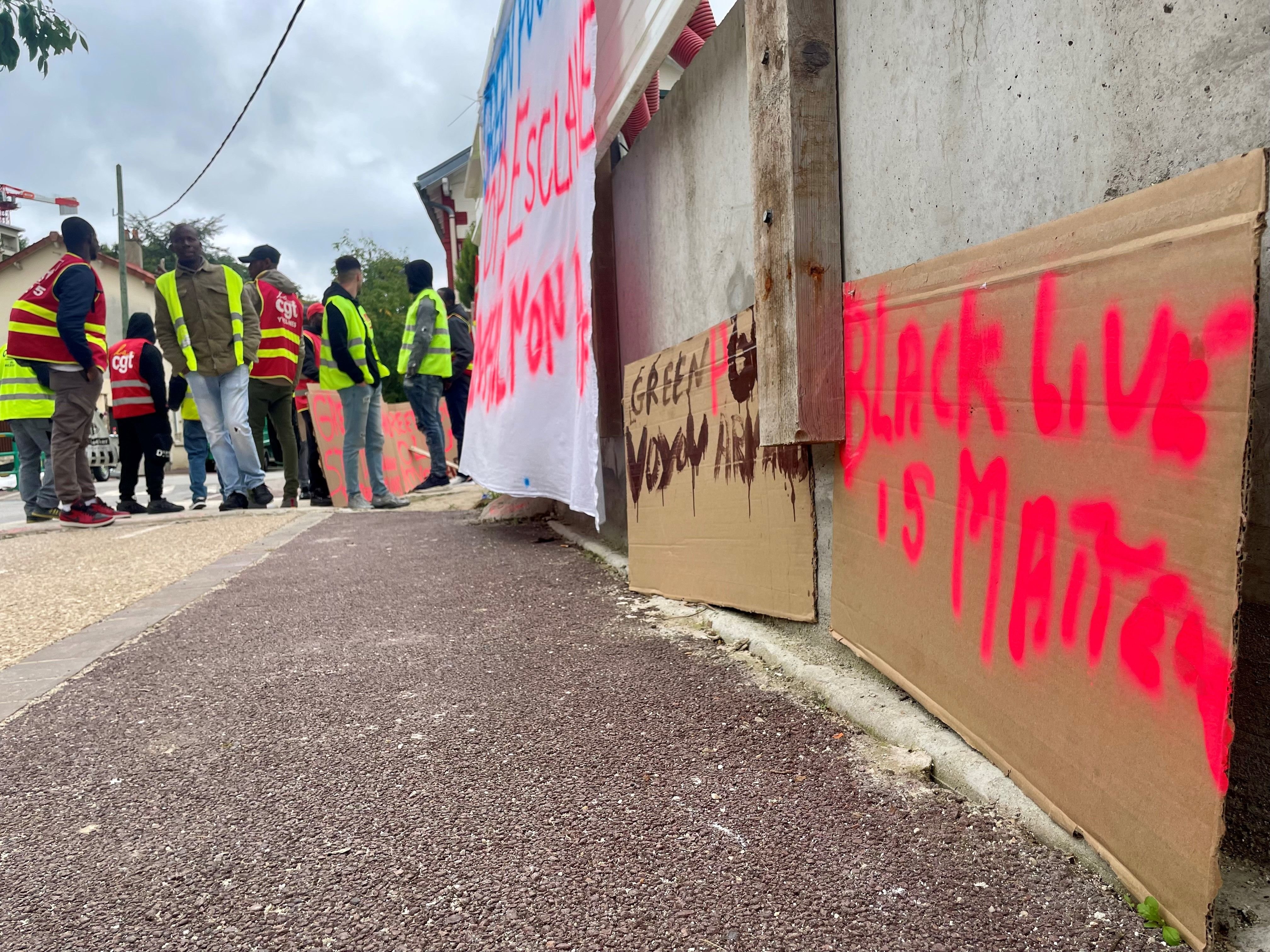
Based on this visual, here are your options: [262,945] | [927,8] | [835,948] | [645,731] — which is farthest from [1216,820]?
[927,8]

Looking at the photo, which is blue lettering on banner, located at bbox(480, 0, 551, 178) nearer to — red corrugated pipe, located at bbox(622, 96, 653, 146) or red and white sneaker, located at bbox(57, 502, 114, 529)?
red corrugated pipe, located at bbox(622, 96, 653, 146)

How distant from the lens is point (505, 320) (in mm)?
4684

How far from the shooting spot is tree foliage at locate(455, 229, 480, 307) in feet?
59.8

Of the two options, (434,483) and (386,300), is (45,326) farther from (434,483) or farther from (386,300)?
(386,300)

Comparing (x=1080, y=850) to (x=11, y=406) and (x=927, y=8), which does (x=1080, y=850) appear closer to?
(x=927, y=8)

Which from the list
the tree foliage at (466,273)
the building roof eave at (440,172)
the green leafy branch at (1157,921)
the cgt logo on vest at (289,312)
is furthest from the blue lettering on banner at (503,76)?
the building roof eave at (440,172)

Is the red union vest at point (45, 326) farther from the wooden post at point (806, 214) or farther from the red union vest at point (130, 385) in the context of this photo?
the wooden post at point (806, 214)

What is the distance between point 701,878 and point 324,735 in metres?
1.06

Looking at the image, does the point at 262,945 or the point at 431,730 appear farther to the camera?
the point at 431,730

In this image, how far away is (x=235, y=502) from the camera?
6984 millimetres

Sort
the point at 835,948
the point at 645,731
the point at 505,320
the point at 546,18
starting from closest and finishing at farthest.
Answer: the point at 835,948 → the point at 645,731 → the point at 546,18 → the point at 505,320

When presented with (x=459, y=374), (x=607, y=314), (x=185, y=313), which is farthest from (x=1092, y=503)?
(x=459, y=374)

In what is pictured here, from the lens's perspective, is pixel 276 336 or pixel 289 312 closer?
pixel 276 336

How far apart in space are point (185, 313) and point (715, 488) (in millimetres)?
5476
